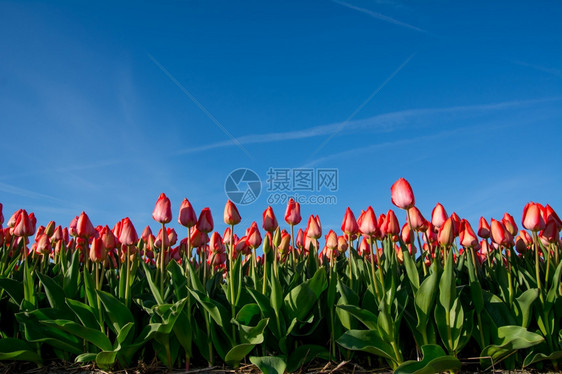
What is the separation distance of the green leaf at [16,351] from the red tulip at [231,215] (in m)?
2.04

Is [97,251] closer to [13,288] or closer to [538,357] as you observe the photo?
[13,288]

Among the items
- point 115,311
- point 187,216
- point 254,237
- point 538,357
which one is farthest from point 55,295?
point 538,357

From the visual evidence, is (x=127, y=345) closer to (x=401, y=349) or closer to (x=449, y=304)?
(x=401, y=349)

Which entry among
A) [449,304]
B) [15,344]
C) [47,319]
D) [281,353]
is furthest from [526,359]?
[15,344]

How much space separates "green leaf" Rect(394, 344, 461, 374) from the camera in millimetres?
3227

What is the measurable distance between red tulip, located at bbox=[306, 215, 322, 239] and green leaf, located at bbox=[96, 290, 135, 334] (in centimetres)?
190

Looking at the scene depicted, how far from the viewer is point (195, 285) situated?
146 inches

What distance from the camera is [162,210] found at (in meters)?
3.87

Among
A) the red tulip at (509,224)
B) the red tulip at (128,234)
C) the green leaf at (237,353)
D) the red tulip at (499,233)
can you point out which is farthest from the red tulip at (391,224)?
the red tulip at (128,234)

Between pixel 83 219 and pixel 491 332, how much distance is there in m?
3.74

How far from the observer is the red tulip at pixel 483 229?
4648 mm

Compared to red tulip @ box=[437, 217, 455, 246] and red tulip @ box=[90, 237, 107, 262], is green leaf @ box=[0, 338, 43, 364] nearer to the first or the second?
red tulip @ box=[90, 237, 107, 262]

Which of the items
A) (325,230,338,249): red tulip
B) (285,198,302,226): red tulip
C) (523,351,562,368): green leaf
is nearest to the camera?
(523,351,562,368): green leaf

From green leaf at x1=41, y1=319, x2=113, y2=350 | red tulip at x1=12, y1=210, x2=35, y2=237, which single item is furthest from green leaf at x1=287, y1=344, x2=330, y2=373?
red tulip at x1=12, y1=210, x2=35, y2=237
